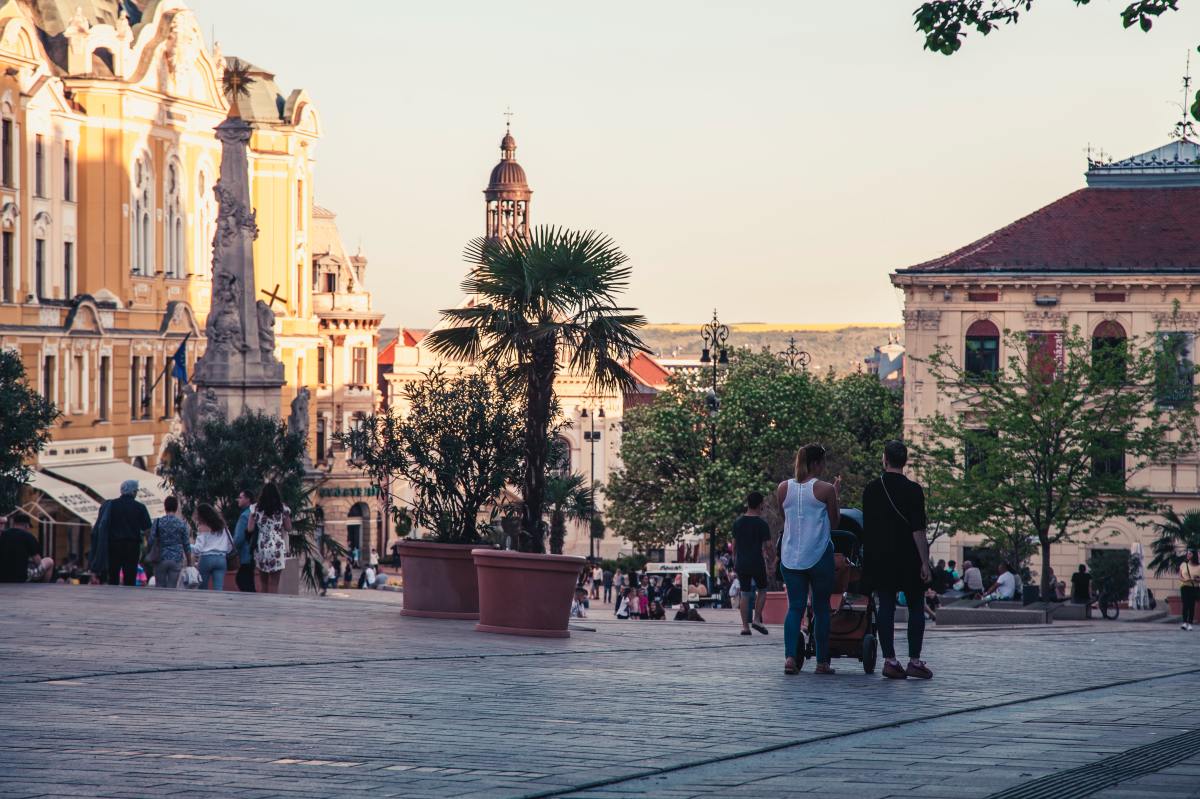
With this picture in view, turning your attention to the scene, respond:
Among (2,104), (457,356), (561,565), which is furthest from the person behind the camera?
(2,104)

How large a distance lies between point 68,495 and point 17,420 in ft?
58.1

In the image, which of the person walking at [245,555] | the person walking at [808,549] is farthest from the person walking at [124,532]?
the person walking at [808,549]

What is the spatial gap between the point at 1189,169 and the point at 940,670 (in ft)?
A: 163

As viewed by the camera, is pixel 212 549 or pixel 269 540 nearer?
pixel 269 540

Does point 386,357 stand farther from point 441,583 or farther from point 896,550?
point 896,550

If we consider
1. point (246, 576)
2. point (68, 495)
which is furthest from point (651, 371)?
point (246, 576)

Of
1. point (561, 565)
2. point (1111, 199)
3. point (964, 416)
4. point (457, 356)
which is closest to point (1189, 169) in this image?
point (1111, 199)

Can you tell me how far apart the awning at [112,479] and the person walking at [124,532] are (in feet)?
97.2

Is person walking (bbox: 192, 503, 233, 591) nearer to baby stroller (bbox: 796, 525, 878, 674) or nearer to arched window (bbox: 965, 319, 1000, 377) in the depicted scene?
baby stroller (bbox: 796, 525, 878, 674)

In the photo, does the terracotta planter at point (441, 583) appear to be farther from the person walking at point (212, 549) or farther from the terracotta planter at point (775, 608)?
the terracotta planter at point (775, 608)

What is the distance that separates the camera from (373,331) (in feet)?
334

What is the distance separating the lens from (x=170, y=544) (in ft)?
82.2

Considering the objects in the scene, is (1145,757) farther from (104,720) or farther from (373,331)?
(373,331)

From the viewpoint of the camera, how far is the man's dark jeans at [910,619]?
46.0 ft
